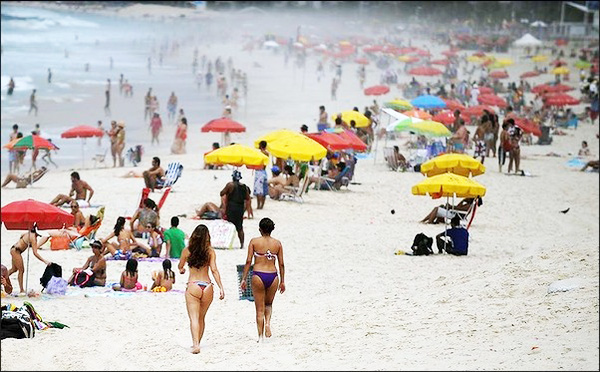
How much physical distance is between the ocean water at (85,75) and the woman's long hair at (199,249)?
1616 cm

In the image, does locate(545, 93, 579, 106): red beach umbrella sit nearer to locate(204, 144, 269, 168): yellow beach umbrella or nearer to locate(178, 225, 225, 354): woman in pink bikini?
locate(204, 144, 269, 168): yellow beach umbrella

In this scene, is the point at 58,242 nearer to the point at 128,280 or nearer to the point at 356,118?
the point at 128,280

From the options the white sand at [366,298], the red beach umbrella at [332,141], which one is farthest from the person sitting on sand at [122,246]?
the red beach umbrella at [332,141]

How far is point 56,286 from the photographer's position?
10867 millimetres

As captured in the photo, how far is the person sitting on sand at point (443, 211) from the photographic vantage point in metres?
15.2

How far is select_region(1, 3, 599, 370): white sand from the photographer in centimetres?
746

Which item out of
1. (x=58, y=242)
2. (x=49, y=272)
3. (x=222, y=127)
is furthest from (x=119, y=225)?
(x=222, y=127)

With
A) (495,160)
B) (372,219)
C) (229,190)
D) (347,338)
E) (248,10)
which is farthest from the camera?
(248,10)

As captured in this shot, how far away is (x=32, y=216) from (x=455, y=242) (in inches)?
209

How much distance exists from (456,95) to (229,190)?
21.3m

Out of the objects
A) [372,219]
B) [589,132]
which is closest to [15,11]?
[589,132]

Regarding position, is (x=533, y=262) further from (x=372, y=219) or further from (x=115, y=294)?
(x=372, y=219)

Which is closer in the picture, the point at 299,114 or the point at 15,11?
the point at 299,114

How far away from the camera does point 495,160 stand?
22922mm
